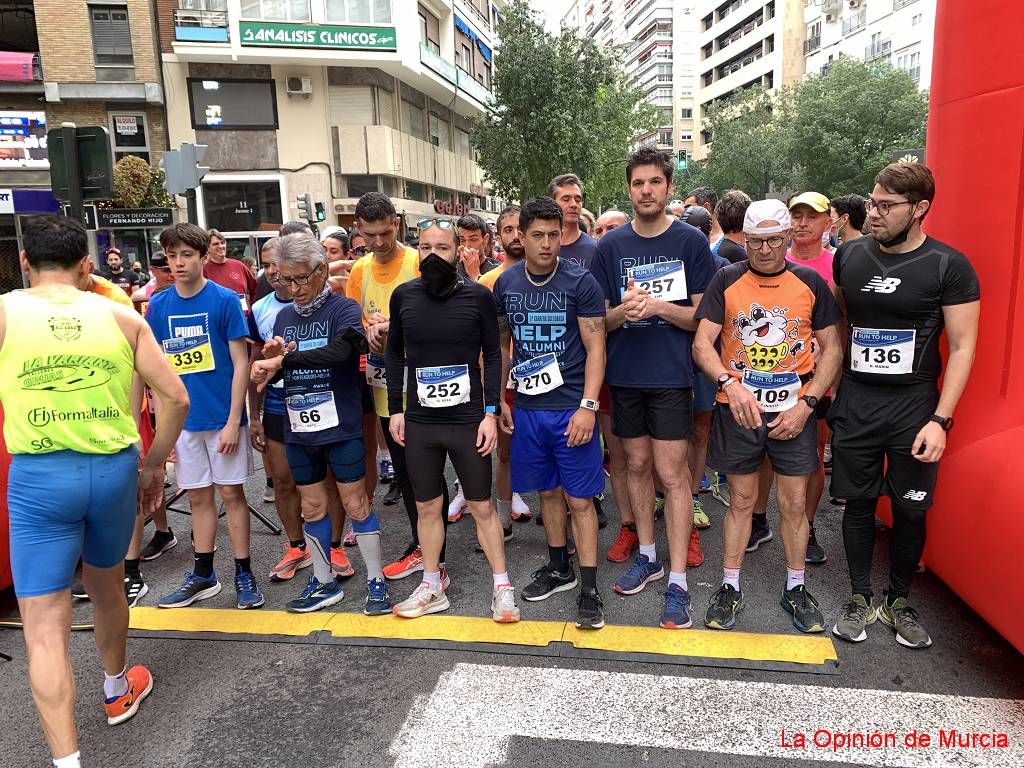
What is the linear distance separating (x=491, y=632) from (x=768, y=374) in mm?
1892

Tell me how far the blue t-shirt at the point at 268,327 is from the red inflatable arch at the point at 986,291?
11.5ft

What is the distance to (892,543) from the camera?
3.46 m

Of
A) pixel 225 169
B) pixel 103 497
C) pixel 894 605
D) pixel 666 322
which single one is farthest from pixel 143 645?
pixel 225 169

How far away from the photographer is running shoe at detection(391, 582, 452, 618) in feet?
12.4

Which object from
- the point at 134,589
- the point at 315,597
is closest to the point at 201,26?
the point at 134,589

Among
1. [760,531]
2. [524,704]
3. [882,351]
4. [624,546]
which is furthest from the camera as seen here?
[760,531]

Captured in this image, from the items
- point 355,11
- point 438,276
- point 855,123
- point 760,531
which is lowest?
point 760,531

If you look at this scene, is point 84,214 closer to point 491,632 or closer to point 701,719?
point 491,632

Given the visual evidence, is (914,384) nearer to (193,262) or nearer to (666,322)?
(666,322)

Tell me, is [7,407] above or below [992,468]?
above

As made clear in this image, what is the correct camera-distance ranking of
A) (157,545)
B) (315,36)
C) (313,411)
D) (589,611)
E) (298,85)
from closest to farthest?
(589,611), (313,411), (157,545), (315,36), (298,85)

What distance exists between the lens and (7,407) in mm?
2527

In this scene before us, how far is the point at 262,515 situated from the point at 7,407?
3057 millimetres

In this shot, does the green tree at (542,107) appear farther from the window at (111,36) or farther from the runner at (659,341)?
the runner at (659,341)
